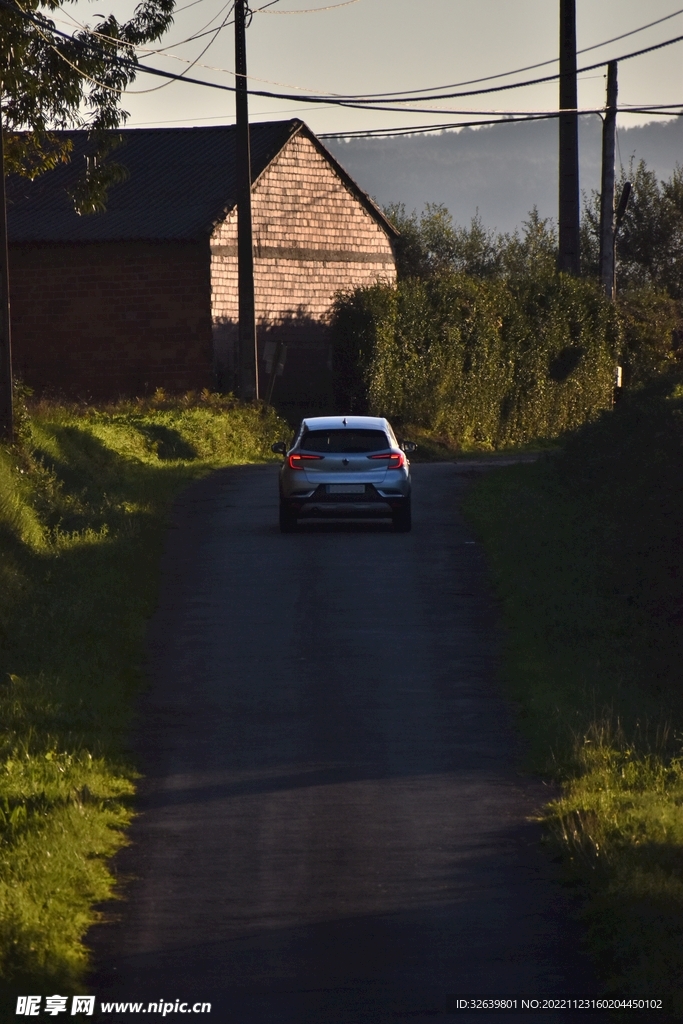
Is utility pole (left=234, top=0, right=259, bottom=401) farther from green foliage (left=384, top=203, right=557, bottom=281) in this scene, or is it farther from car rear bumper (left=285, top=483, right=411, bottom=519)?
green foliage (left=384, top=203, right=557, bottom=281)

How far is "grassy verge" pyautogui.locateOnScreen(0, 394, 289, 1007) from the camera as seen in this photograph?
773 centimetres

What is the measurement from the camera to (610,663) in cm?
1324

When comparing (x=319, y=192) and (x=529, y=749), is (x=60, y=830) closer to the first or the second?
(x=529, y=749)

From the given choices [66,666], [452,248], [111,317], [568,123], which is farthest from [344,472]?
[452,248]

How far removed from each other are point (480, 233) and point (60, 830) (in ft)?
218

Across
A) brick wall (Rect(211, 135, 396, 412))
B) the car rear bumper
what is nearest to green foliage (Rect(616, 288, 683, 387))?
brick wall (Rect(211, 135, 396, 412))

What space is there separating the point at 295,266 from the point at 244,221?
893 cm

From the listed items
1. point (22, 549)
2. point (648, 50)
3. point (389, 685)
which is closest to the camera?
point (389, 685)

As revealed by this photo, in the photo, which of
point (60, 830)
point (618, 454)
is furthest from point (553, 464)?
point (60, 830)

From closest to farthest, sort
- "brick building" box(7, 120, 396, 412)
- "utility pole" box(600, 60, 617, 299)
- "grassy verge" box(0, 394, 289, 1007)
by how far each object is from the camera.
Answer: "grassy verge" box(0, 394, 289, 1007) → "brick building" box(7, 120, 396, 412) → "utility pole" box(600, 60, 617, 299)

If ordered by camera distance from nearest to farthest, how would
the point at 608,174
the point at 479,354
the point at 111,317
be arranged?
the point at 111,317 → the point at 608,174 → the point at 479,354

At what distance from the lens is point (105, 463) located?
25.8 meters

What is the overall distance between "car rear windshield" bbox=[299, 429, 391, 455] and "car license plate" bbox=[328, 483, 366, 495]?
466 millimetres

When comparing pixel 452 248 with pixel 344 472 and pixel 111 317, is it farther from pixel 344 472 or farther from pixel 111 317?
pixel 344 472
